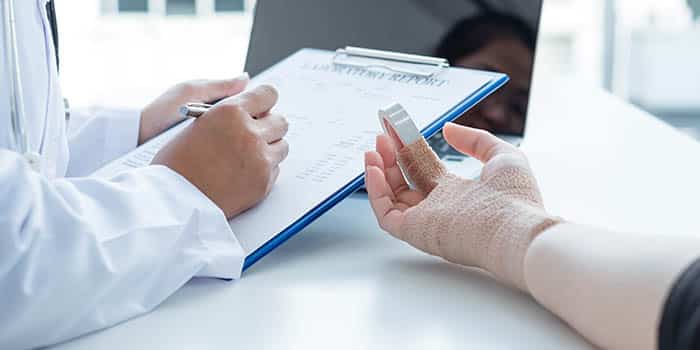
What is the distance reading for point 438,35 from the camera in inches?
44.3

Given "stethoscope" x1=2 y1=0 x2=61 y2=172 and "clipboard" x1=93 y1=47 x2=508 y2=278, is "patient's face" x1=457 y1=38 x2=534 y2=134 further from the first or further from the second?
"stethoscope" x1=2 y1=0 x2=61 y2=172

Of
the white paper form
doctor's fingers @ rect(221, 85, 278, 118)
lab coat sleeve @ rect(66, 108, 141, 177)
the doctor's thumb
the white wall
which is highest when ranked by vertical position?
doctor's fingers @ rect(221, 85, 278, 118)

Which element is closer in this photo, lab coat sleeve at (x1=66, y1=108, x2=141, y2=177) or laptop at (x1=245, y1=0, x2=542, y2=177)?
lab coat sleeve at (x1=66, y1=108, x2=141, y2=177)

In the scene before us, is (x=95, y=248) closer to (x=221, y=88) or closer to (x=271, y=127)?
(x=271, y=127)

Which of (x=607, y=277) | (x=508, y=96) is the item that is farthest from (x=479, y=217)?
(x=508, y=96)

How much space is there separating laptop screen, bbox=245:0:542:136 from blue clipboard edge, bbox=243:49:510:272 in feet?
0.84

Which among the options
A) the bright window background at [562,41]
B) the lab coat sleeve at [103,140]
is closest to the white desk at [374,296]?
the lab coat sleeve at [103,140]

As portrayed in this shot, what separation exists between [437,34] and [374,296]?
0.55 meters

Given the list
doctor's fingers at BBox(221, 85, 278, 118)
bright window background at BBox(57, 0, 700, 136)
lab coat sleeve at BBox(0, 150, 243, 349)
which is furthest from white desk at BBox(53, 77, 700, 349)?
bright window background at BBox(57, 0, 700, 136)

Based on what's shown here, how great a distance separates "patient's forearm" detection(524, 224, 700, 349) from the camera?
1.69 feet

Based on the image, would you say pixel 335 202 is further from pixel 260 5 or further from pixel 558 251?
pixel 260 5

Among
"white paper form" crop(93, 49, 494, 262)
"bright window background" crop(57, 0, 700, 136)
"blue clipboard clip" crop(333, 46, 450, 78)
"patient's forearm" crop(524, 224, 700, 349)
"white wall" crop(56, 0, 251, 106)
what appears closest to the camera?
"patient's forearm" crop(524, 224, 700, 349)

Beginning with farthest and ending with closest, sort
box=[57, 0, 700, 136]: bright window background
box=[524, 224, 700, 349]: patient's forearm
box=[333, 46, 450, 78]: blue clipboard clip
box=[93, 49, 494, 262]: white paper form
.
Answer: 1. box=[57, 0, 700, 136]: bright window background
2. box=[333, 46, 450, 78]: blue clipboard clip
3. box=[93, 49, 494, 262]: white paper form
4. box=[524, 224, 700, 349]: patient's forearm

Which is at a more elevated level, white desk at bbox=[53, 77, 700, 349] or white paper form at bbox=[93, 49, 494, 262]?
white paper form at bbox=[93, 49, 494, 262]
